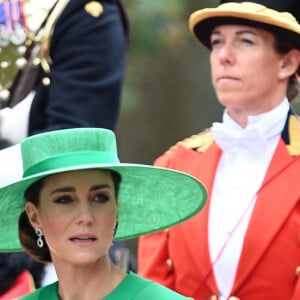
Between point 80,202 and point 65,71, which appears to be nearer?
point 80,202

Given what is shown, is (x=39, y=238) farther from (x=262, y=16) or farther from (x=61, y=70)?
(x=262, y=16)

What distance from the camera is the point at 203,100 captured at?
8.72 m

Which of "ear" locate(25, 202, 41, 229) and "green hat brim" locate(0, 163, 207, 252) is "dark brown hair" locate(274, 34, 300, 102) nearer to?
"green hat brim" locate(0, 163, 207, 252)

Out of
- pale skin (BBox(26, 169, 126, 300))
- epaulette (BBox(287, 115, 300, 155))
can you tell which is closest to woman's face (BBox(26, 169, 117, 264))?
pale skin (BBox(26, 169, 126, 300))

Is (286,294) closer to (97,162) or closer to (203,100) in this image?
(97,162)

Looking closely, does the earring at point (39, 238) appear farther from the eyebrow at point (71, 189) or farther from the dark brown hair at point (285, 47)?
the dark brown hair at point (285, 47)

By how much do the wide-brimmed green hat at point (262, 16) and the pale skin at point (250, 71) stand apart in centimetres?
3

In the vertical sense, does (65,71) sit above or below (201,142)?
above

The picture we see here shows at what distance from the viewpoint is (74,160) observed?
3.67m

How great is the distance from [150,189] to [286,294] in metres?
0.74

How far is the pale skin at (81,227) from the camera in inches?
145

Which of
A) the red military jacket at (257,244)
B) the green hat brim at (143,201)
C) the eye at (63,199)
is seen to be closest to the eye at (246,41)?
the red military jacket at (257,244)

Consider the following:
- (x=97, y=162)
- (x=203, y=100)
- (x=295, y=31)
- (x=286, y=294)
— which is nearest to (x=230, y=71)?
(x=295, y=31)

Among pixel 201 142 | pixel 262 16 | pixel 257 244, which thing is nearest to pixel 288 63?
pixel 262 16
